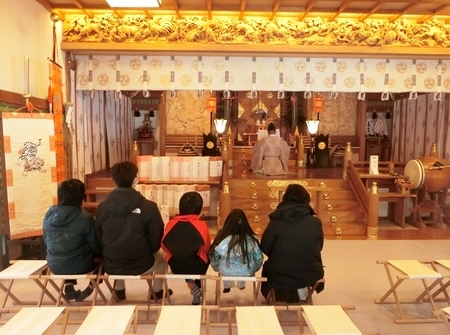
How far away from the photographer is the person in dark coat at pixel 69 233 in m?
3.39

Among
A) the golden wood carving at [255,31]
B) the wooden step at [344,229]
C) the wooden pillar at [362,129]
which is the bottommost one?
the wooden step at [344,229]

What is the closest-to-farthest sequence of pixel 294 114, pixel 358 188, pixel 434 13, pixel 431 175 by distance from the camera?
pixel 434 13 → pixel 358 188 → pixel 431 175 → pixel 294 114

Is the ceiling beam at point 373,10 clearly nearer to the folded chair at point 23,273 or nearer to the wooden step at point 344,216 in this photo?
the wooden step at point 344,216

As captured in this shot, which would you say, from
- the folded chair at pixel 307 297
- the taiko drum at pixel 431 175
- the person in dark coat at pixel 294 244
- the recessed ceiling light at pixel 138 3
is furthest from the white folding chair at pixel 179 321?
the taiko drum at pixel 431 175

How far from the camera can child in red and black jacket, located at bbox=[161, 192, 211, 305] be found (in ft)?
11.0

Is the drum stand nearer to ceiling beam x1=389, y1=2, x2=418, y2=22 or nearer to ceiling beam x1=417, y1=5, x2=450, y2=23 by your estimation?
ceiling beam x1=417, y1=5, x2=450, y2=23

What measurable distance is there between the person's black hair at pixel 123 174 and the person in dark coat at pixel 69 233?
348 mm

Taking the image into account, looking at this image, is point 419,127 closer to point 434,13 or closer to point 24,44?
point 434,13

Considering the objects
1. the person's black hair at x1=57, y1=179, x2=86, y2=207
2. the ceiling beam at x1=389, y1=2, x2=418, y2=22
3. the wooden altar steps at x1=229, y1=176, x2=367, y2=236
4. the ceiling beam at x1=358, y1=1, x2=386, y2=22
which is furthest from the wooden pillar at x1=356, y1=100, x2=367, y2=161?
the person's black hair at x1=57, y1=179, x2=86, y2=207

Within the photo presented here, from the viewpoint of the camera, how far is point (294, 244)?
130 inches

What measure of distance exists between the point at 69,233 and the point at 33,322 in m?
1.00

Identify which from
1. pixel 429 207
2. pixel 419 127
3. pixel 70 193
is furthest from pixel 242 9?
pixel 419 127

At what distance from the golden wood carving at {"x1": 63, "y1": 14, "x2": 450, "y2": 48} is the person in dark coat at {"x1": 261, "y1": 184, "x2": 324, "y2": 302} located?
3.42 metres

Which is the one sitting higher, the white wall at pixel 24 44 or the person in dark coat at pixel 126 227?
the white wall at pixel 24 44
